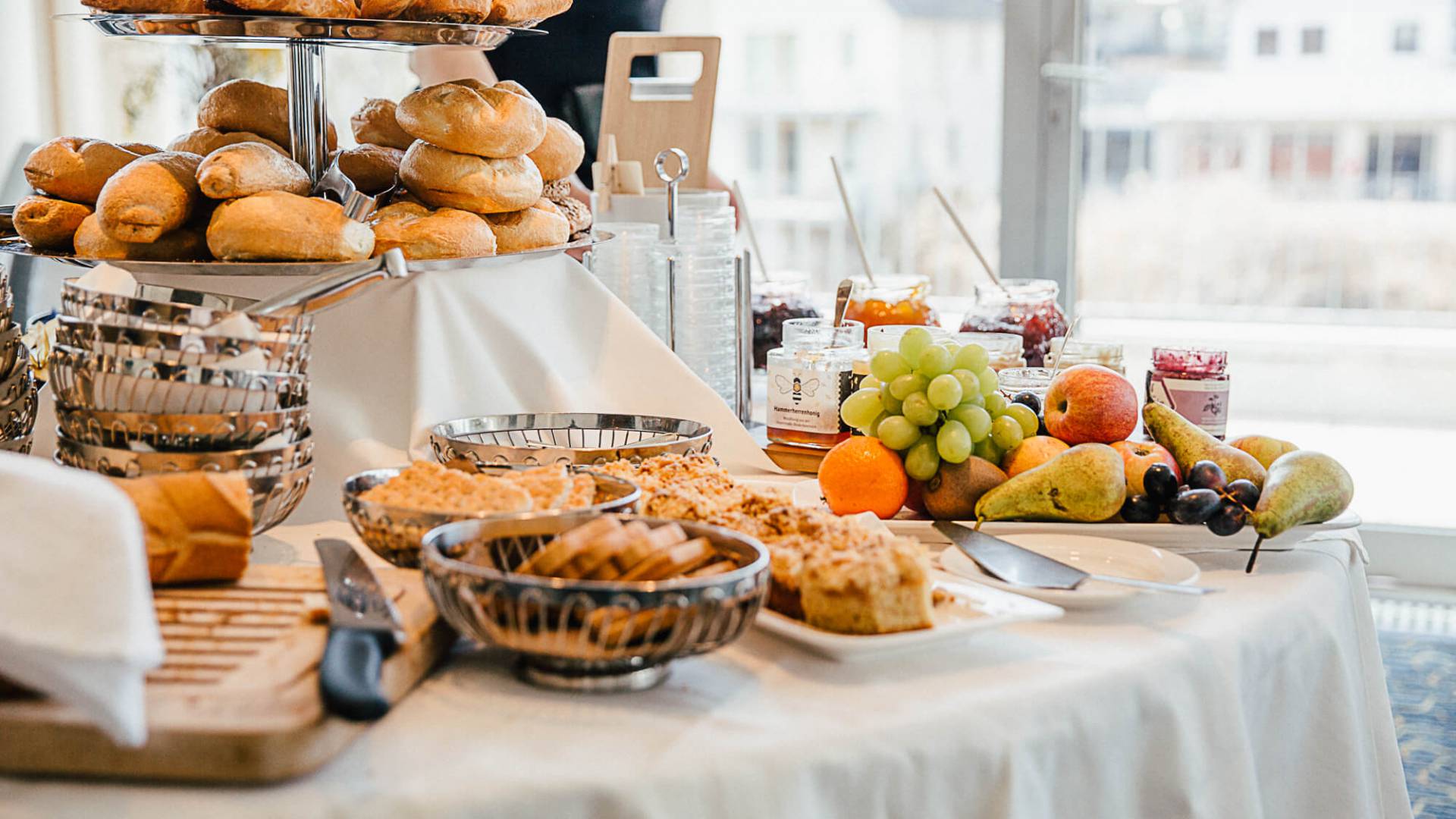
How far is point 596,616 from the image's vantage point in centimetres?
69

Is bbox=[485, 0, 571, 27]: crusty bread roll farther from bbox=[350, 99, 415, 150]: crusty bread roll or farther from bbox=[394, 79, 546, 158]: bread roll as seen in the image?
bbox=[350, 99, 415, 150]: crusty bread roll

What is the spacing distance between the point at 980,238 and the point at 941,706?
3257mm

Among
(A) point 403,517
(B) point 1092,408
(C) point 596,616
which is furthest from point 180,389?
(B) point 1092,408

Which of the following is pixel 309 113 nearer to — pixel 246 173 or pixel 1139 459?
pixel 246 173

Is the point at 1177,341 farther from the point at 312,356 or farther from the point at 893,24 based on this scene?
the point at 312,356

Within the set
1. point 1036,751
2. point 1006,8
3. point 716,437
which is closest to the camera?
point 1036,751

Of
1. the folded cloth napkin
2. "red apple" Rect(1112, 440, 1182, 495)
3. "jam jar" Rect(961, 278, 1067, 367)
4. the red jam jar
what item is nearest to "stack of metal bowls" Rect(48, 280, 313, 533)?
the folded cloth napkin

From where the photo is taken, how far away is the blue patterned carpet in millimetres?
2363

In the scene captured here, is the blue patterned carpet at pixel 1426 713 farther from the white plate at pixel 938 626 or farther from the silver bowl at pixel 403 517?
the silver bowl at pixel 403 517

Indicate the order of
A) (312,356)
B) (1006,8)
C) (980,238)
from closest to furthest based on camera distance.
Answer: (312,356) < (1006,8) < (980,238)

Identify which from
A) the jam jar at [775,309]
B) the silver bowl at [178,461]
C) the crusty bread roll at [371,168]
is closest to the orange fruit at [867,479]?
the silver bowl at [178,461]

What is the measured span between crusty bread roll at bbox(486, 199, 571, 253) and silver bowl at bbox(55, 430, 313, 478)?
38 cm

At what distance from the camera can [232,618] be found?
77cm

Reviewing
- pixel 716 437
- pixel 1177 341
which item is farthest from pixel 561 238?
pixel 1177 341
